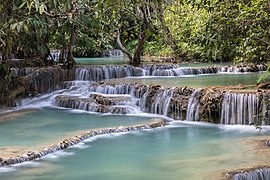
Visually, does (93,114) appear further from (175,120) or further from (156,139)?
(156,139)

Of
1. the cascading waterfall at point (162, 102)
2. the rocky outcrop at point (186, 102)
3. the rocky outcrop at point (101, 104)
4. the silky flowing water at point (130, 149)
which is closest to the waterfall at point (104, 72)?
the rocky outcrop at point (186, 102)

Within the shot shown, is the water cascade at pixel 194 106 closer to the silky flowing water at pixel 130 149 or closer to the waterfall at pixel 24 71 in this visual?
the silky flowing water at pixel 130 149

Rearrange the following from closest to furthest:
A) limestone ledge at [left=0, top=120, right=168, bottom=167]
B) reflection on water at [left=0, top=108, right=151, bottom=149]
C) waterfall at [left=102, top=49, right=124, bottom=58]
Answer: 1. limestone ledge at [left=0, top=120, right=168, bottom=167]
2. reflection on water at [left=0, top=108, right=151, bottom=149]
3. waterfall at [left=102, top=49, right=124, bottom=58]

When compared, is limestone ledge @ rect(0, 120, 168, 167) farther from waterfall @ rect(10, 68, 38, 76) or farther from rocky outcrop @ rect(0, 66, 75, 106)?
waterfall @ rect(10, 68, 38, 76)

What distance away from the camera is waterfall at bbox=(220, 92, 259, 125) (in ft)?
32.7

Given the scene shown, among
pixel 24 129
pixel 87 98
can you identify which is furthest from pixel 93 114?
pixel 24 129

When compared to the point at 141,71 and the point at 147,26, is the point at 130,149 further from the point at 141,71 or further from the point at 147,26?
the point at 141,71

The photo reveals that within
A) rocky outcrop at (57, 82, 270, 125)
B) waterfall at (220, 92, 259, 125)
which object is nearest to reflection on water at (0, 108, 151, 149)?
rocky outcrop at (57, 82, 270, 125)

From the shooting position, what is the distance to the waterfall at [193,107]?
10.7 m

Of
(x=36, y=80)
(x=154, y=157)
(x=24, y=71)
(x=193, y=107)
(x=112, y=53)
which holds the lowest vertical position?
(x=154, y=157)

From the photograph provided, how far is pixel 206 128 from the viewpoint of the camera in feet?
32.3

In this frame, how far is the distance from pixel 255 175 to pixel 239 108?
419 centimetres

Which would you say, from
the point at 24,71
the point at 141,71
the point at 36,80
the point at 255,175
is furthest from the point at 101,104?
the point at 255,175

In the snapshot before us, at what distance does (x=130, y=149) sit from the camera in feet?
26.2
